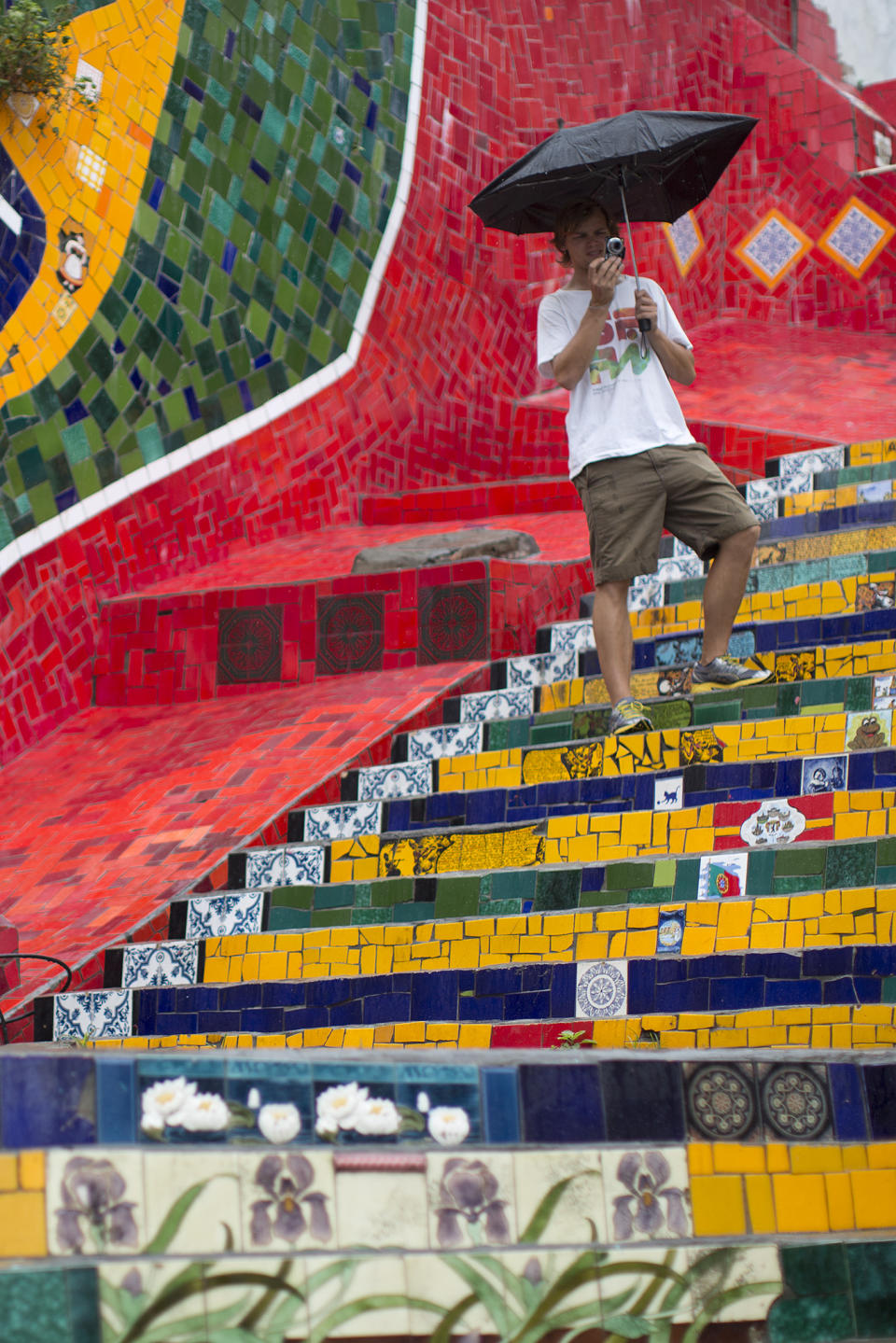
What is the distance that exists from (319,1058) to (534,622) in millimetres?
4283

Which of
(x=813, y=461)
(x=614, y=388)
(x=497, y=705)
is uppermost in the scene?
(x=813, y=461)

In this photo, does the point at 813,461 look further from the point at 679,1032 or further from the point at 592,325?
the point at 679,1032

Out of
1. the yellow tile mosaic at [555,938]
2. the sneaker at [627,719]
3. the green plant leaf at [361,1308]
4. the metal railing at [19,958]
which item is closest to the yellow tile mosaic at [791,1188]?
the green plant leaf at [361,1308]

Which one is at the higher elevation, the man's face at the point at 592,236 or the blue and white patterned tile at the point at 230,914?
the man's face at the point at 592,236

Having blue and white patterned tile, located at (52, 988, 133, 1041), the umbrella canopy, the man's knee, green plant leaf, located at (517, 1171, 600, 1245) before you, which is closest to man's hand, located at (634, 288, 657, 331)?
the umbrella canopy

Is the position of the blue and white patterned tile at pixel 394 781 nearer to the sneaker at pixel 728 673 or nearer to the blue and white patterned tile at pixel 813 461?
the sneaker at pixel 728 673

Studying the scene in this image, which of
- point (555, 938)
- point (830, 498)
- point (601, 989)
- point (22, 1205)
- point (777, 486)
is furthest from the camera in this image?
point (777, 486)

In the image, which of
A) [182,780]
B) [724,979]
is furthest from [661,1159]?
[182,780]

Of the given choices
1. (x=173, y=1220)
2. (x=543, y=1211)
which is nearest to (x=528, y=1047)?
(x=543, y=1211)

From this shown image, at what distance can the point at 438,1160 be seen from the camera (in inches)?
88.4

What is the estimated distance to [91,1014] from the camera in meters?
4.22

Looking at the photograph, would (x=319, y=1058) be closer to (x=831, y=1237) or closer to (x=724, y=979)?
(x=831, y=1237)

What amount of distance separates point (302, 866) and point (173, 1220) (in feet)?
8.12

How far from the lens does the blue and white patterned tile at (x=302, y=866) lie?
14.9 ft
